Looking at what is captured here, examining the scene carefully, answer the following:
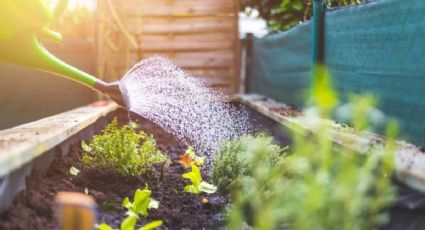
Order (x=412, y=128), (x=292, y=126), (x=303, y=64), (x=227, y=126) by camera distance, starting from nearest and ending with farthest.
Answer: (x=412, y=128)
(x=292, y=126)
(x=227, y=126)
(x=303, y=64)

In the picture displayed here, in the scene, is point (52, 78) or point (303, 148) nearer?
point (303, 148)

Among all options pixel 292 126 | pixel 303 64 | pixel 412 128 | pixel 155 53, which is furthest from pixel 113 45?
pixel 412 128

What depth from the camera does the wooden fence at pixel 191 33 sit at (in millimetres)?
7883

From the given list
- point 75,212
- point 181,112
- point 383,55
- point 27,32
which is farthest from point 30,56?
point 181,112

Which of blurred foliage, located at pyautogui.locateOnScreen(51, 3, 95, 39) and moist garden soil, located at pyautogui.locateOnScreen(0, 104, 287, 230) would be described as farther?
blurred foliage, located at pyautogui.locateOnScreen(51, 3, 95, 39)

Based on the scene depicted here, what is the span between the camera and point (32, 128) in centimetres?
279

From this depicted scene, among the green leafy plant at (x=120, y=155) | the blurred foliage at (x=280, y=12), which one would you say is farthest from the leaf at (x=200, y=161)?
the blurred foliage at (x=280, y=12)

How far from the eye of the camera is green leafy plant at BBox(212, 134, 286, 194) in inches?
102

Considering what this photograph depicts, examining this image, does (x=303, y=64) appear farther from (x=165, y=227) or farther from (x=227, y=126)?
(x=165, y=227)

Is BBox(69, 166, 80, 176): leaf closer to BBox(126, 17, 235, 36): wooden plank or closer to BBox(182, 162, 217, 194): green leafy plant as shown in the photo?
BBox(182, 162, 217, 194): green leafy plant

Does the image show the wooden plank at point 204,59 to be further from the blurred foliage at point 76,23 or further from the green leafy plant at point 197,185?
the green leafy plant at point 197,185

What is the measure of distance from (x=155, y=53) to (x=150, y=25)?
388mm

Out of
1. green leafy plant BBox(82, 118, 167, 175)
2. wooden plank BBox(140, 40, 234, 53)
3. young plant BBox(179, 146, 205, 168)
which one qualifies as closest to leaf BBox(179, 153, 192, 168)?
young plant BBox(179, 146, 205, 168)

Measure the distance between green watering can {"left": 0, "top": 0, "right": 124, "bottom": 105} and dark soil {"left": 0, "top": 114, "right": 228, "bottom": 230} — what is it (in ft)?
1.55
